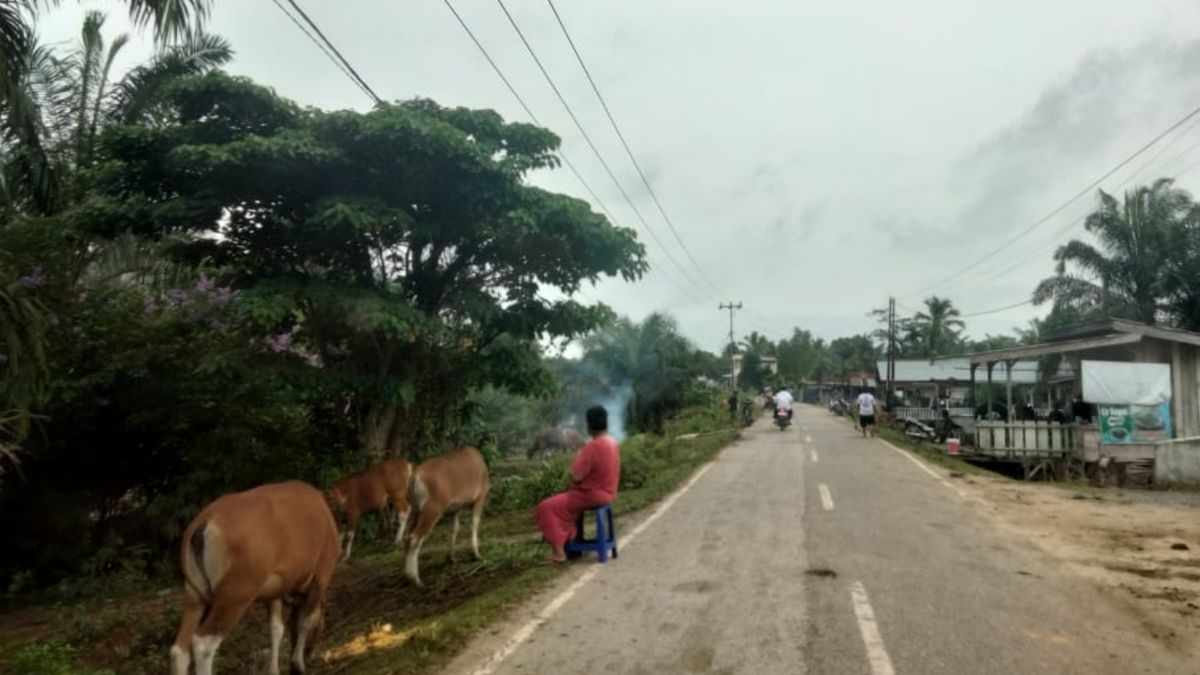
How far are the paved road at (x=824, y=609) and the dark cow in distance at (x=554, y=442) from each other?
66.5 feet

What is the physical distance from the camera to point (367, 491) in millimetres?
10227

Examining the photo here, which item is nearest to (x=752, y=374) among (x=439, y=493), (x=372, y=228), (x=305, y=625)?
(x=372, y=228)

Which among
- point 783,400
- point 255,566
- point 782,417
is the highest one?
point 783,400

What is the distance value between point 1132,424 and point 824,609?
1836 centimetres

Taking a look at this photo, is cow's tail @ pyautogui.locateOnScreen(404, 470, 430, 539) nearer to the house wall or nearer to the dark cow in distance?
the house wall

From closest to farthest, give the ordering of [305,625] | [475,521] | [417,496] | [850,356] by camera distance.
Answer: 1. [305,625]
2. [417,496]
3. [475,521]
4. [850,356]

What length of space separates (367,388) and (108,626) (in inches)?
165

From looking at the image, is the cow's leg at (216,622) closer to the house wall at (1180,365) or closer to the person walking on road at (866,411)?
the house wall at (1180,365)

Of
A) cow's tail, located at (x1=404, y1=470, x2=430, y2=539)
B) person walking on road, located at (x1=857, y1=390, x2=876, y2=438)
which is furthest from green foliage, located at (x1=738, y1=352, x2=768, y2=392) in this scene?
cow's tail, located at (x1=404, y1=470, x2=430, y2=539)

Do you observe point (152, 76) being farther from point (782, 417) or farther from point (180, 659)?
point (782, 417)

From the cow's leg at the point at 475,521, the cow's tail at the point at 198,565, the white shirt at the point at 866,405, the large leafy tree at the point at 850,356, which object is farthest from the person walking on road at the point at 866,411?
the large leafy tree at the point at 850,356

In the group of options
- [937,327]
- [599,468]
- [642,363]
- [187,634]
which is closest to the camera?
[187,634]

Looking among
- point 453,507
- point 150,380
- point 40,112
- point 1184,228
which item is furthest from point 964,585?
point 1184,228

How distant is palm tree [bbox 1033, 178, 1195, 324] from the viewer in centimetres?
3147
